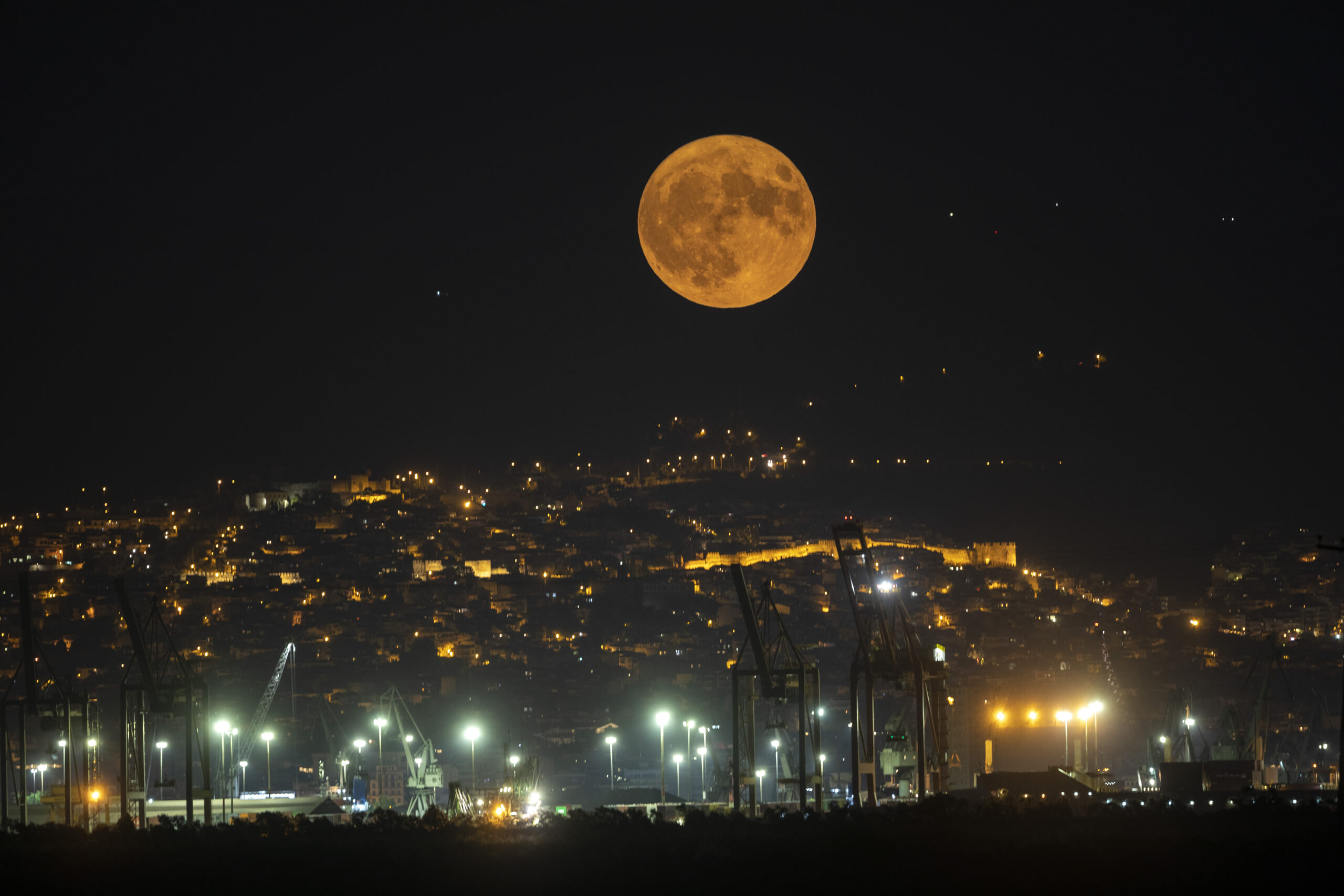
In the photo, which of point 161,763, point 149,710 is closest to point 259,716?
point 161,763

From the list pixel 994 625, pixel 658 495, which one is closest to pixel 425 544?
pixel 658 495

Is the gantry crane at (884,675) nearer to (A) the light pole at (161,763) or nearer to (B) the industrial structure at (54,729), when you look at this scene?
(B) the industrial structure at (54,729)

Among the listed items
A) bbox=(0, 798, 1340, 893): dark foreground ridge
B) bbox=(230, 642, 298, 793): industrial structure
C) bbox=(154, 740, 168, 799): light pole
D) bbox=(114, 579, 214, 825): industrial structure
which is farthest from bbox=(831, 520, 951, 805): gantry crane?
bbox=(230, 642, 298, 793): industrial structure

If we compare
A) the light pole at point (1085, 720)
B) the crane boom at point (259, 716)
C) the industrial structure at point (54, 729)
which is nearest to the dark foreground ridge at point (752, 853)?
the industrial structure at point (54, 729)

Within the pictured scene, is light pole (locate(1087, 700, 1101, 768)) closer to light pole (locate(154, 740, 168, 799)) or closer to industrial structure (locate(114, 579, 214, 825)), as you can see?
industrial structure (locate(114, 579, 214, 825))

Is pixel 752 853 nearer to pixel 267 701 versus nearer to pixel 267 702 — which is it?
pixel 267 701

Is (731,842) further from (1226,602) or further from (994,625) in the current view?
(1226,602)

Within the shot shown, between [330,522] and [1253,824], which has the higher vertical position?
[330,522]
